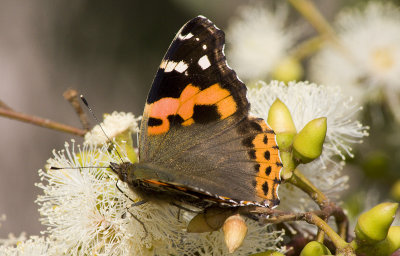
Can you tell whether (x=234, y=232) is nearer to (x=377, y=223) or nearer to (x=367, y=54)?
→ (x=377, y=223)

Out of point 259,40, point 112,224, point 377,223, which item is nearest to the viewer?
point 377,223

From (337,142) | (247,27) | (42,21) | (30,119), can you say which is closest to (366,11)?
(247,27)

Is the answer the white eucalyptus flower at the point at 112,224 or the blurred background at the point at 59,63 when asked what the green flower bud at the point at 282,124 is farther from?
the blurred background at the point at 59,63

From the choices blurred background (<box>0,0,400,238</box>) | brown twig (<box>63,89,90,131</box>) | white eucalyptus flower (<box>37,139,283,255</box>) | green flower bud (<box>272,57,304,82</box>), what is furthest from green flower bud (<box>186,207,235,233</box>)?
blurred background (<box>0,0,400,238</box>)

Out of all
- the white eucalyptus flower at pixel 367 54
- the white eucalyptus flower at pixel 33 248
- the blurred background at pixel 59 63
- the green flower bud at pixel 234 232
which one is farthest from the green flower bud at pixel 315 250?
the blurred background at pixel 59 63

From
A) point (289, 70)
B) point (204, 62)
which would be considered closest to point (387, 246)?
point (204, 62)

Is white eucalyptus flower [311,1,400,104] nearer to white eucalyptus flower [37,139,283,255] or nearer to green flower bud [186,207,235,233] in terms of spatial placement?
white eucalyptus flower [37,139,283,255]
